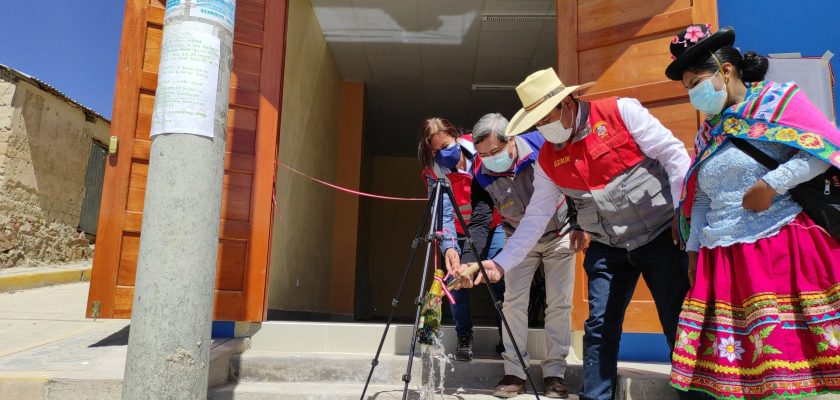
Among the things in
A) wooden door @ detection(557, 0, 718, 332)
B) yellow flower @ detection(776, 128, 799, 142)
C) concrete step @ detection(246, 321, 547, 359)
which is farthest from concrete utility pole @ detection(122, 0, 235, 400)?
wooden door @ detection(557, 0, 718, 332)

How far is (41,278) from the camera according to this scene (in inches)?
289

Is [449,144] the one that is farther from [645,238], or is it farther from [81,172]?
[81,172]

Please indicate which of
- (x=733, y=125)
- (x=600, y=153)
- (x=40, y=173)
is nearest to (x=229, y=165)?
(x=600, y=153)

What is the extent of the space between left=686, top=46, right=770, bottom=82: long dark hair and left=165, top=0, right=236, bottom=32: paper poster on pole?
1707 mm

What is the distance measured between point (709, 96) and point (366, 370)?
7.43 ft

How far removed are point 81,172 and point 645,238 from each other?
9438 millimetres

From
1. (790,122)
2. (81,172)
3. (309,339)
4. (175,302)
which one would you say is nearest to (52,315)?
(309,339)

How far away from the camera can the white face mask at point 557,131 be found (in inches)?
86.9

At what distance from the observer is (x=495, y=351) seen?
3602 millimetres

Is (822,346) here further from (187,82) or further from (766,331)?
(187,82)

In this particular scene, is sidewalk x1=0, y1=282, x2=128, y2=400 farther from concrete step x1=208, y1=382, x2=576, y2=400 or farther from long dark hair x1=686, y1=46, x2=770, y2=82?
long dark hair x1=686, y1=46, x2=770, y2=82

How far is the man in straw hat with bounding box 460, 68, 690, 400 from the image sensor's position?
2.07 metres

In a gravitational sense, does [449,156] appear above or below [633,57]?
below

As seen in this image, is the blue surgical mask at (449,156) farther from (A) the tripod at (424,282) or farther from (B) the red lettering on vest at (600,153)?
(B) the red lettering on vest at (600,153)
